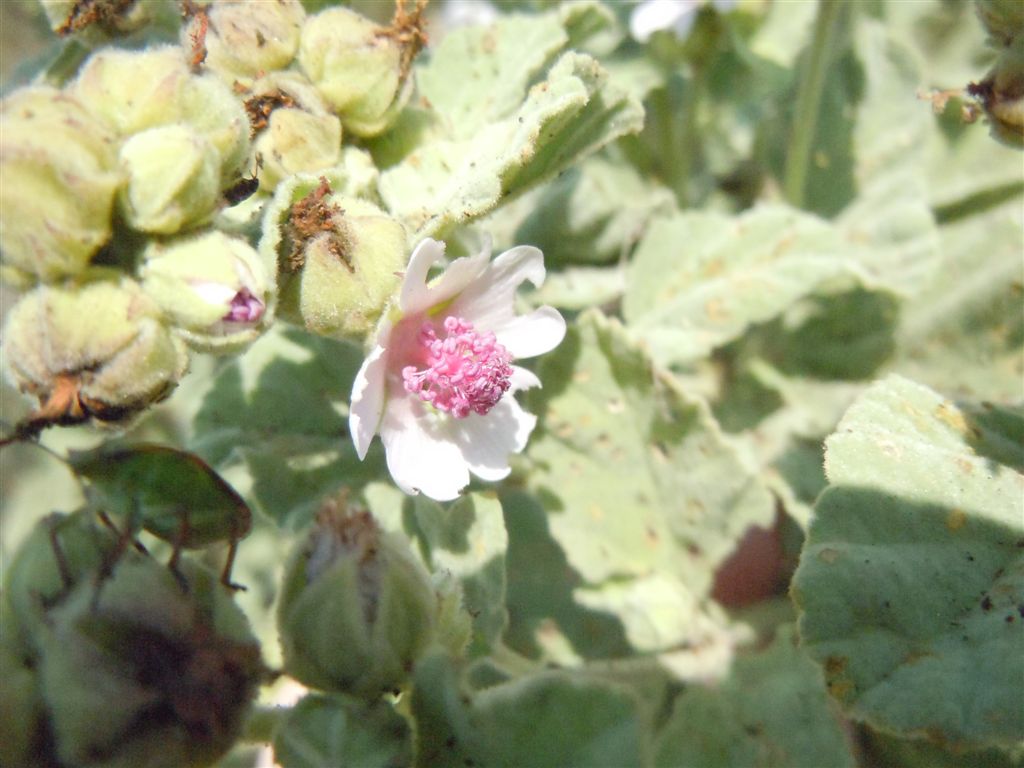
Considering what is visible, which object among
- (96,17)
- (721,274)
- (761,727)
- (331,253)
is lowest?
(761,727)

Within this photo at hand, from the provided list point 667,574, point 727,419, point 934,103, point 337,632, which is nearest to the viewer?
point 337,632

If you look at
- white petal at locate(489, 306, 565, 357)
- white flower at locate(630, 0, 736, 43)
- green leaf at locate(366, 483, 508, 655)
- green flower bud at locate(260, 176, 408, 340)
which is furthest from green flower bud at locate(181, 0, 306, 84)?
white flower at locate(630, 0, 736, 43)

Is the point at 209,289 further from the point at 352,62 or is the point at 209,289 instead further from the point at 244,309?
the point at 352,62

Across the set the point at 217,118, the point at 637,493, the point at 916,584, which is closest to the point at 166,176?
the point at 217,118

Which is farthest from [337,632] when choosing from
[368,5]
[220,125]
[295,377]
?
[368,5]

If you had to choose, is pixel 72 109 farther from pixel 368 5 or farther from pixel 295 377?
pixel 368 5

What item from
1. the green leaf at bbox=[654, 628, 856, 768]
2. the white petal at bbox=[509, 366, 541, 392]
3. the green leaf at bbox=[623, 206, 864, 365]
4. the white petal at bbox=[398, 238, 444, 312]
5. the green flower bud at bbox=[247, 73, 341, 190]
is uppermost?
the green flower bud at bbox=[247, 73, 341, 190]

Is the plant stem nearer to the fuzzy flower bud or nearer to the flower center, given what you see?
the flower center
